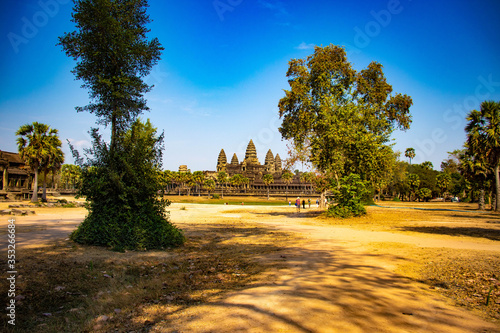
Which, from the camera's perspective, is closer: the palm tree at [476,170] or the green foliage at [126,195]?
the green foliage at [126,195]

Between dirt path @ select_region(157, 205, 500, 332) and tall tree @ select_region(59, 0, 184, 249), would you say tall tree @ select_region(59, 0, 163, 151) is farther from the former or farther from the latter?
dirt path @ select_region(157, 205, 500, 332)

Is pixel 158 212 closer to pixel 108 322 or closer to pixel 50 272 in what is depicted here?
pixel 50 272

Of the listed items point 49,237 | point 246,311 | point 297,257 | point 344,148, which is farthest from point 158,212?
point 344,148

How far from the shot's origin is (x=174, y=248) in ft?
34.6

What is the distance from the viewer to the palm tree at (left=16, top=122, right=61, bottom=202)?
125 ft

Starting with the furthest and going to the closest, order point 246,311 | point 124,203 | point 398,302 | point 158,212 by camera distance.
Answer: point 158,212
point 124,203
point 398,302
point 246,311

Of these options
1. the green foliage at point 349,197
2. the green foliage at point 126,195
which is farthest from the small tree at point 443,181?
the green foliage at point 126,195

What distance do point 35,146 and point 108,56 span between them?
3647cm

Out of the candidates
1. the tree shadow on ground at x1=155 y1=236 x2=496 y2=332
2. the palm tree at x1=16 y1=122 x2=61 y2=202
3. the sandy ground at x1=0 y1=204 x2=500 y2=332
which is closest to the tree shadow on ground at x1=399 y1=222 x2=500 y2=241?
the sandy ground at x1=0 y1=204 x2=500 y2=332

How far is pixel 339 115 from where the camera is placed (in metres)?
23.4

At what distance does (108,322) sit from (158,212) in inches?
237

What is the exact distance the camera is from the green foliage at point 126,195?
9516 mm

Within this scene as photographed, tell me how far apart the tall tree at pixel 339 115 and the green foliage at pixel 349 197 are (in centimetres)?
87

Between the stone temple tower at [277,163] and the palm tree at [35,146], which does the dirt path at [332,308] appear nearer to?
the palm tree at [35,146]
